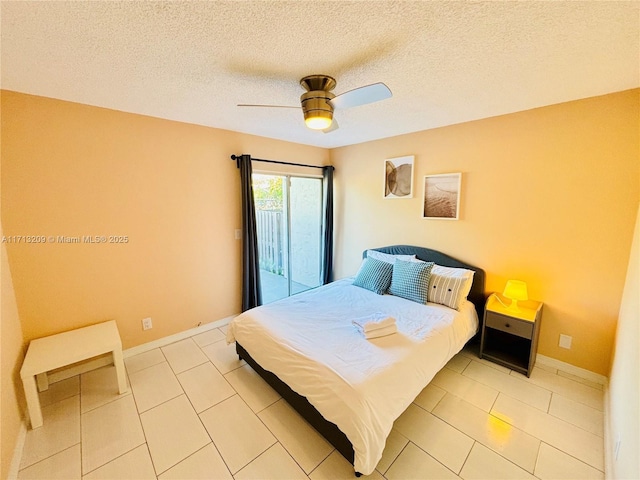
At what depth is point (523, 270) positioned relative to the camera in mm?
2600

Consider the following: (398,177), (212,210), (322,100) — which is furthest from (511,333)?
(212,210)

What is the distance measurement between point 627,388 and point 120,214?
401 cm

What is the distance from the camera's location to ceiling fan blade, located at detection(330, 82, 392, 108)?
149 centimetres

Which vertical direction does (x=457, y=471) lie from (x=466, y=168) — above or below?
below

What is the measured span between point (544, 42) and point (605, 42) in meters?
0.33

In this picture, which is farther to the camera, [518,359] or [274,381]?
[518,359]

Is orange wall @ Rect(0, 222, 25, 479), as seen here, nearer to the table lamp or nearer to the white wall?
the white wall

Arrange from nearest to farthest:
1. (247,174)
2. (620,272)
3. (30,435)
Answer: (30,435), (620,272), (247,174)

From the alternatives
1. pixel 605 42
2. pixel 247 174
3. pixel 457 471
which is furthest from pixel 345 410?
pixel 247 174

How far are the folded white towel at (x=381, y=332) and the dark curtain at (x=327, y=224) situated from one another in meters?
2.33

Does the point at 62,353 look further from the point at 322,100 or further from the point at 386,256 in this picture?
the point at 386,256

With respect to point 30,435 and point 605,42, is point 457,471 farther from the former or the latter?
point 30,435

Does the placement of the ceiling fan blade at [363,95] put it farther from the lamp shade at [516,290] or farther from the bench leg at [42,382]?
the bench leg at [42,382]

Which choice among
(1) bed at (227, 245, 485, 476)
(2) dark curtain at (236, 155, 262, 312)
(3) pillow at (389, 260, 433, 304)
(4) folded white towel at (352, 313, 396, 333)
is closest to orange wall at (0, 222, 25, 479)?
(1) bed at (227, 245, 485, 476)
